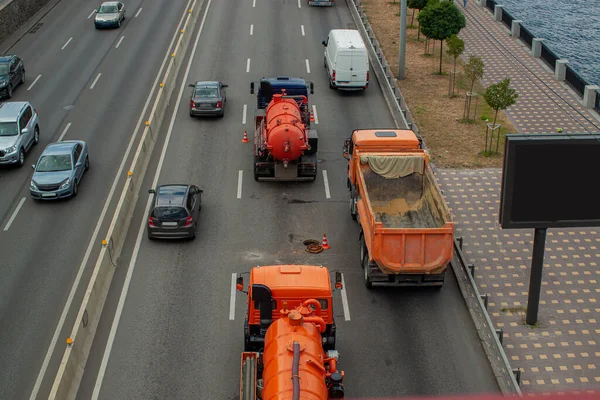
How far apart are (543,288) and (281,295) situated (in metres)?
10.5

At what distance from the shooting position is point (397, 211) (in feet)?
96.2

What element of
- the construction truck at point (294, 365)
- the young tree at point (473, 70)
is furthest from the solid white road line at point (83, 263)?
the young tree at point (473, 70)

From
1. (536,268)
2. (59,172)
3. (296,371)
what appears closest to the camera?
(296,371)

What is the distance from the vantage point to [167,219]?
2900 centimetres

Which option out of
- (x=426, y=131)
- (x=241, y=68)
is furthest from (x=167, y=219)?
(x=241, y=68)

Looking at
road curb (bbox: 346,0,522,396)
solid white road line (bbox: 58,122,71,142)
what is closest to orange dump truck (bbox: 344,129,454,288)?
road curb (bbox: 346,0,522,396)

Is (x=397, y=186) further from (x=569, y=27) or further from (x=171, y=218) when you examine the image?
(x=569, y=27)

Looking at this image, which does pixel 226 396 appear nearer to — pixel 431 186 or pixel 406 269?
pixel 406 269

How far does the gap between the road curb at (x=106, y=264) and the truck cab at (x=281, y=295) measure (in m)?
4.70

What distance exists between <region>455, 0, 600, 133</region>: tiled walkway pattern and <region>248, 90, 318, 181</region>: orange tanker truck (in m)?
11.2

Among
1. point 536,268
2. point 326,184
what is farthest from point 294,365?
point 326,184

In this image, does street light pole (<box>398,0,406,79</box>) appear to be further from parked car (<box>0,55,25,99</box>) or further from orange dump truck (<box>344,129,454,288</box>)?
parked car (<box>0,55,25,99</box>)

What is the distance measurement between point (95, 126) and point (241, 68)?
11.1m

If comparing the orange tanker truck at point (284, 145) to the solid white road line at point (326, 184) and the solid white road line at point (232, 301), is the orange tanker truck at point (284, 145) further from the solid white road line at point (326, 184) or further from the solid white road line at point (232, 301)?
the solid white road line at point (232, 301)
